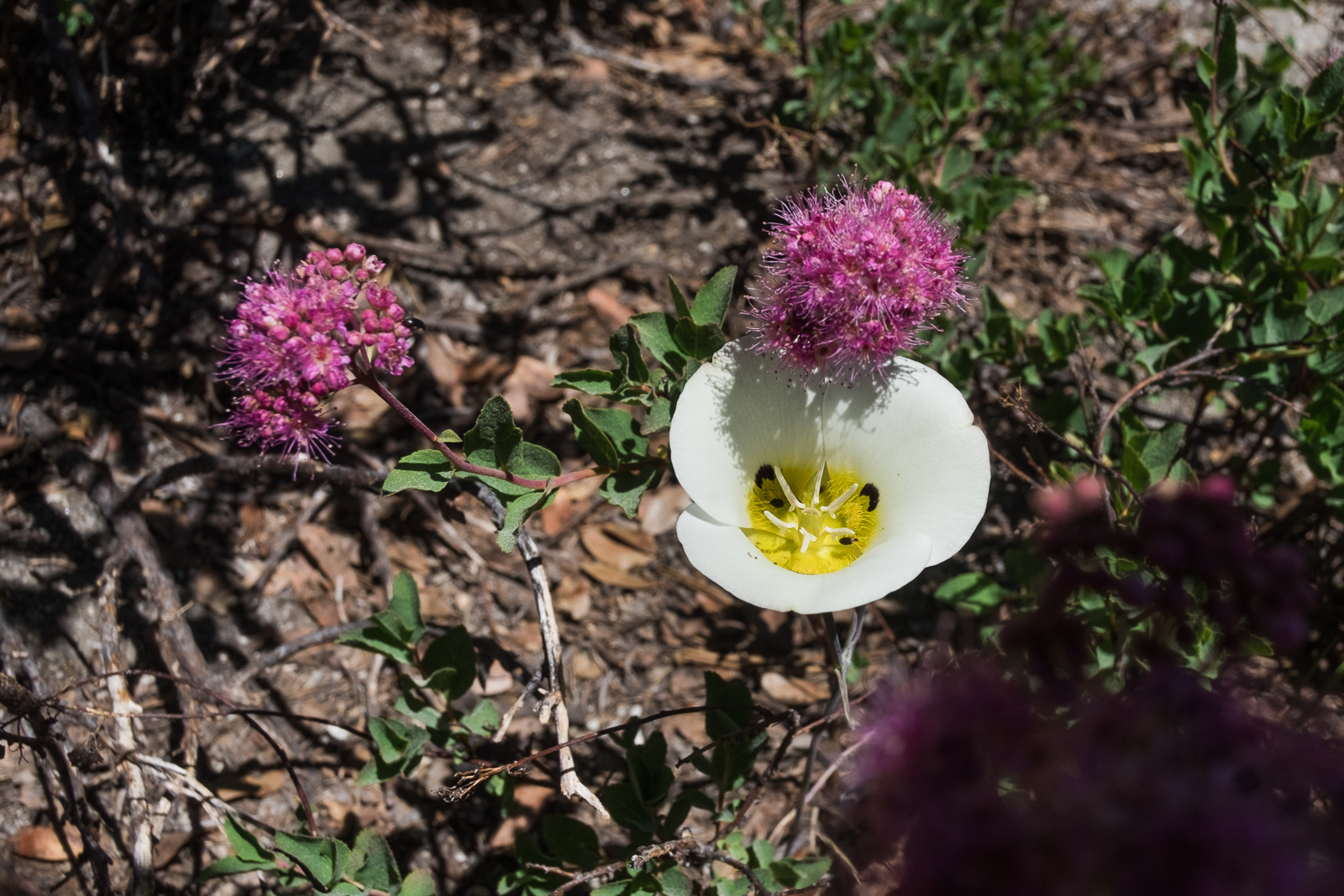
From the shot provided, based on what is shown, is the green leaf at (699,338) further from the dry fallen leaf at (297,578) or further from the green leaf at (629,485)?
the dry fallen leaf at (297,578)

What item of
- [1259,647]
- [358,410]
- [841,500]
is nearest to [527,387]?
[358,410]

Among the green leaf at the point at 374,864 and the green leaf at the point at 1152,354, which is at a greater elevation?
the green leaf at the point at 1152,354

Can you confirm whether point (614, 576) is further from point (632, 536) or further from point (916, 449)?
point (916, 449)

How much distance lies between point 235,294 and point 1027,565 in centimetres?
289

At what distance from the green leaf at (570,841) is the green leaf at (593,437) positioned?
0.90 m

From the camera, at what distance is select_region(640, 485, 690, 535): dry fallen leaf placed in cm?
321

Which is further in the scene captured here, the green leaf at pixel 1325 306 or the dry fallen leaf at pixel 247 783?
the dry fallen leaf at pixel 247 783

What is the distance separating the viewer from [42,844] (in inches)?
94.5

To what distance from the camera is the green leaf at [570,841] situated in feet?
6.98

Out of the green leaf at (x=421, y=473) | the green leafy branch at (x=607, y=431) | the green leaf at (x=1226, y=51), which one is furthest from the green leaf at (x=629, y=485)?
the green leaf at (x=1226, y=51)

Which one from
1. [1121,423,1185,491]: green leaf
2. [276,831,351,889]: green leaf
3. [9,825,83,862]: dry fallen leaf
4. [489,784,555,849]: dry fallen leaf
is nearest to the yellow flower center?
[1121,423,1185,491]: green leaf

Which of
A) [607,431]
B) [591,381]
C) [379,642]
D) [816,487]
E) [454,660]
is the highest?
[591,381]

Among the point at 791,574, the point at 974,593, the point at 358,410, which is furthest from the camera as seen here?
the point at 358,410

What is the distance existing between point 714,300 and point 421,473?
74 cm
